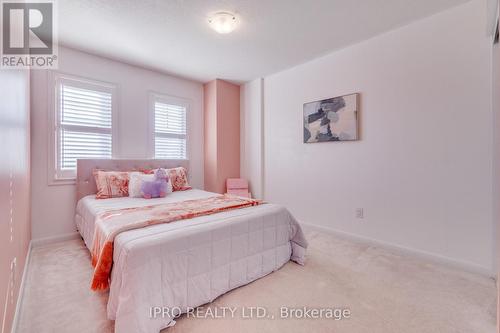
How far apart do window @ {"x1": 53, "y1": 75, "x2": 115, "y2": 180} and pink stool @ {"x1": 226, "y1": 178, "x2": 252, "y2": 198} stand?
1917mm

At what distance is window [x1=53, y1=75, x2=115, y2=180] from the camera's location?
2.90 meters

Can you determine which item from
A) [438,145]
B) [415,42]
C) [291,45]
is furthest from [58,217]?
[415,42]

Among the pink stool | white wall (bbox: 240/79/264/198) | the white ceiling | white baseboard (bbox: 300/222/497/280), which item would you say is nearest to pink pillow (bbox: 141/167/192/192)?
the pink stool

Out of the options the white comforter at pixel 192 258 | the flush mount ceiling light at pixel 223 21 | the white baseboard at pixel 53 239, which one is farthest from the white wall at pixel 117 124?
the flush mount ceiling light at pixel 223 21

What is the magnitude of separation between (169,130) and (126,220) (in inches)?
95.9

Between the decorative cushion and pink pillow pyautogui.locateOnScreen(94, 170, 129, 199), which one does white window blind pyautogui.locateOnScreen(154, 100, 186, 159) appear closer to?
the decorative cushion

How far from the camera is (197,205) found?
2.32 m

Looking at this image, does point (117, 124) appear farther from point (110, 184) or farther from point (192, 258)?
point (192, 258)

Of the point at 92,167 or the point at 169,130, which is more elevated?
the point at 169,130

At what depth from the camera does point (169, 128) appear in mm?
3928

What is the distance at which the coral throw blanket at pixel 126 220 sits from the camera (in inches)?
58.0

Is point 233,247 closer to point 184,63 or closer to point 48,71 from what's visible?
point 184,63

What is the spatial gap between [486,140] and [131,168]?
4.09 metres

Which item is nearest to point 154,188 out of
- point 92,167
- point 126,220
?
point 92,167
